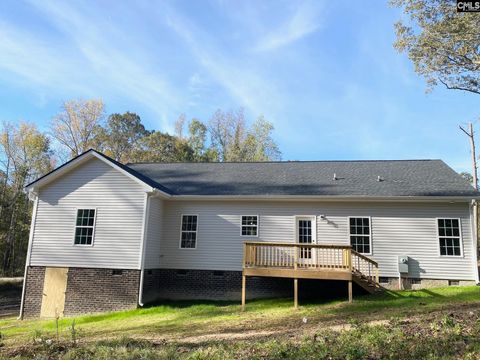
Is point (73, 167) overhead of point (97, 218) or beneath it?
overhead

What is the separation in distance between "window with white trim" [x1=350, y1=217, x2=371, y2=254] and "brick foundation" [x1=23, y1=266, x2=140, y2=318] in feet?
26.3

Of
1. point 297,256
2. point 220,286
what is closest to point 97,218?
point 220,286

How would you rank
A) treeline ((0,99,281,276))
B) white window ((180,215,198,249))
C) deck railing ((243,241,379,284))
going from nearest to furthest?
deck railing ((243,241,379,284)), white window ((180,215,198,249)), treeline ((0,99,281,276))

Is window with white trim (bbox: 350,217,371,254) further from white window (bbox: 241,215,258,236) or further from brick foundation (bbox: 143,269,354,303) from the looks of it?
white window (bbox: 241,215,258,236)

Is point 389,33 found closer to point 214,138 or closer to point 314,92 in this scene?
point 314,92

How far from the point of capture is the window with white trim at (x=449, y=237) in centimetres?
1300

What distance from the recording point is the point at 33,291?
13.5m

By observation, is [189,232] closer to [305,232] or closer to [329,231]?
[305,232]

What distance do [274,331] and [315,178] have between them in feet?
27.5

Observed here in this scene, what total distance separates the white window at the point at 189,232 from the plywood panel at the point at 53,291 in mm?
4438

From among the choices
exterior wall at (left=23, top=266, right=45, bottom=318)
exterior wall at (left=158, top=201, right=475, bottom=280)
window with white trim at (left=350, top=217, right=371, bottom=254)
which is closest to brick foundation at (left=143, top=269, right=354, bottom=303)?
exterior wall at (left=158, top=201, right=475, bottom=280)

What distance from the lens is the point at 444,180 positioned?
1434 cm

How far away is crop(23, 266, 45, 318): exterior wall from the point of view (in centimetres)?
1327

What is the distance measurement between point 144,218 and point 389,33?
39.9 ft
